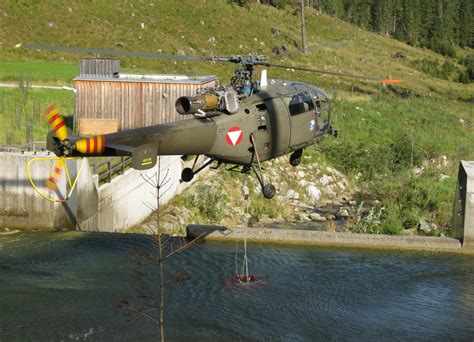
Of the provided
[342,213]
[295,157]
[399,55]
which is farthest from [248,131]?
[399,55]

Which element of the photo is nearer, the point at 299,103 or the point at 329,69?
the point at 299,103

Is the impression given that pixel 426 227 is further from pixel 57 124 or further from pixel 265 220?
pixel 57 124

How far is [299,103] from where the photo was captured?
2241cm

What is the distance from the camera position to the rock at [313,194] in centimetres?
4094

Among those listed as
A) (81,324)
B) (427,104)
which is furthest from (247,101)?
(427,104)

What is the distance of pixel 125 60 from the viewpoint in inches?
2926

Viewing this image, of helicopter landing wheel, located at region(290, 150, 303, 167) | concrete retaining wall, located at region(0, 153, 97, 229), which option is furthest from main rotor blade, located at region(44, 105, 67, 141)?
concrete retaining wall, located at region(0, 153, 97, 229)

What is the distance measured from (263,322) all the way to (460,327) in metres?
5.30

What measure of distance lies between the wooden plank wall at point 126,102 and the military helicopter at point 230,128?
18083mm

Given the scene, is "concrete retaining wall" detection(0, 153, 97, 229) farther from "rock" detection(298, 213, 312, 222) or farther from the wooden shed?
the wooden shed

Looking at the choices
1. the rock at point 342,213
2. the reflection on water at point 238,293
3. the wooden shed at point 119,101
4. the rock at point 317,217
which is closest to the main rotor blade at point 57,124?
the reflection on water at point 238,293

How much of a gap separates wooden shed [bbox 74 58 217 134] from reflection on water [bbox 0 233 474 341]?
48.4ft

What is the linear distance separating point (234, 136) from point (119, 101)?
2177cm

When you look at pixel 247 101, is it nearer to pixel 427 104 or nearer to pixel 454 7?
pixel 427 104
